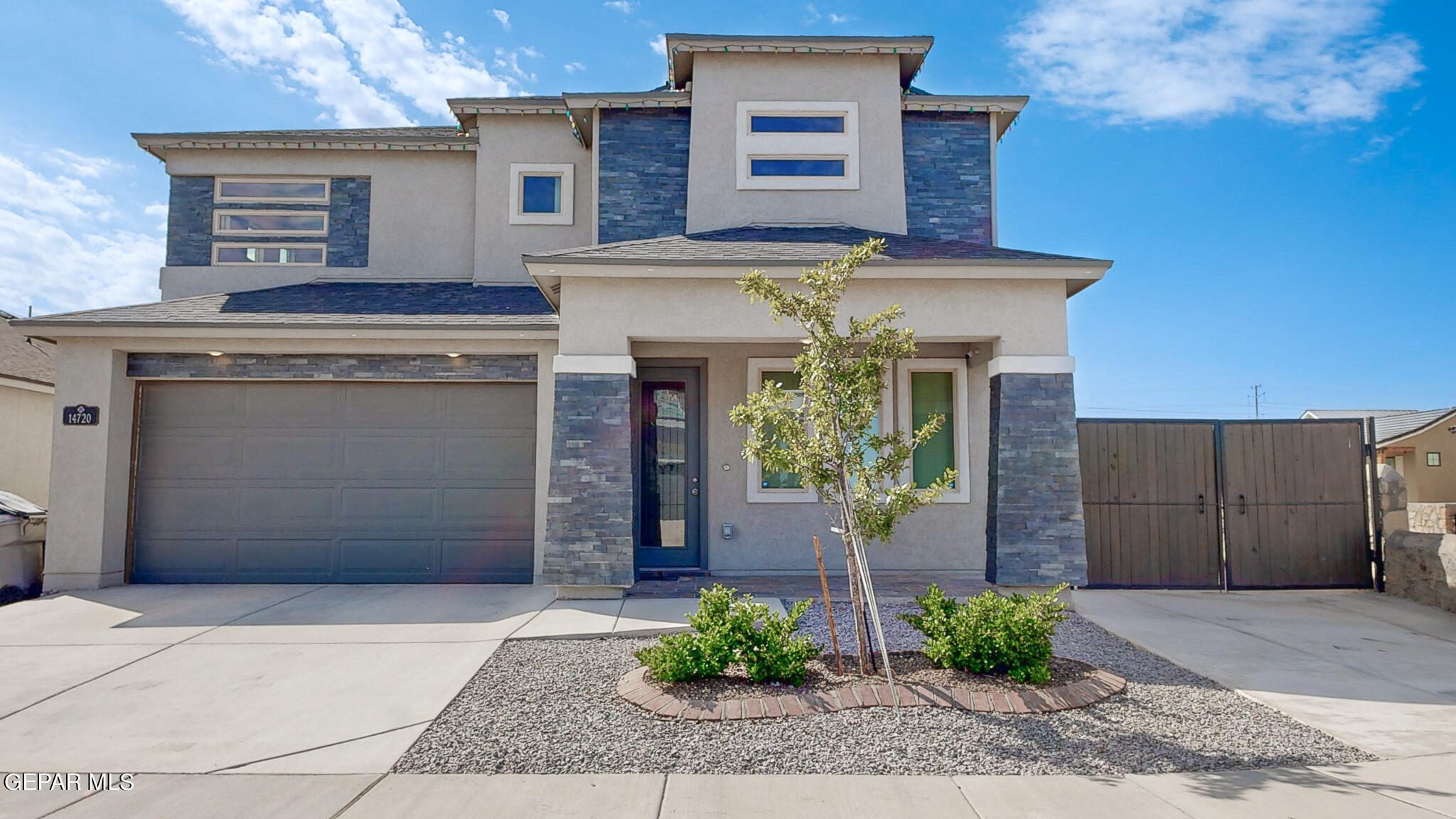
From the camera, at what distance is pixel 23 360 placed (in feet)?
39.1

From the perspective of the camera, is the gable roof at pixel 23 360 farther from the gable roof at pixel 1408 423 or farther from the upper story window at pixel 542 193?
the gable roof at pixel 1408 423

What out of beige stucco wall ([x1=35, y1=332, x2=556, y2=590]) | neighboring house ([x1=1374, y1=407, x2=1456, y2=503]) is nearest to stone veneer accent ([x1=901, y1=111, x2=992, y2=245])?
beige stucco wall ([x1=35, y1=332, x2=556, y2=590])

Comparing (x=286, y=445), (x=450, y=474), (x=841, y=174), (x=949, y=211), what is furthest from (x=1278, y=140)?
(x=286, y=445)

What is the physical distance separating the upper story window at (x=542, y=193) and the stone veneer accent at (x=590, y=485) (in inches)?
158

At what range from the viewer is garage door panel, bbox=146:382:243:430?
29.3 feet

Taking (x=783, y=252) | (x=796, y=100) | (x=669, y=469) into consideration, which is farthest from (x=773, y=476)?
(x=796, y=100)

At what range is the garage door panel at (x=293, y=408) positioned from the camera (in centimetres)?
892

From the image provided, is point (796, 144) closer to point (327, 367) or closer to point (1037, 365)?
point (1037, 365)

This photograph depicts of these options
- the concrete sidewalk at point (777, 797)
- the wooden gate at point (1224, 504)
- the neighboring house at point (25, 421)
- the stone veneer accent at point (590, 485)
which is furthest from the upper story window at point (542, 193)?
the concrete sidewalk at point (777, 797)

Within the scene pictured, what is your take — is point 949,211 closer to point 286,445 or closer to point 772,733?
A: point 772,733

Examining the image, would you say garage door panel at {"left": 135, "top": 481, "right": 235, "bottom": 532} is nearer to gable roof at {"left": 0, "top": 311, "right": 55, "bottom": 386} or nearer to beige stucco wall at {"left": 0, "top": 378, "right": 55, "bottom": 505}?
beige stucco wall at {"left": 0, "top": 378, "right": 55, "bottom": 505}

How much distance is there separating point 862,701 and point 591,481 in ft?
11.9

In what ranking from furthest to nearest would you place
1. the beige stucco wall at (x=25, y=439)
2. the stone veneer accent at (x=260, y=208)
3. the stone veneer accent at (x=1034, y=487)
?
the beige stucco wall at (x=25, y=439)
the stone veneer accent at (x=260, y=208)
the stone veneer accent at (x=1034, y=487)

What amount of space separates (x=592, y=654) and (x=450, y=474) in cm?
382
